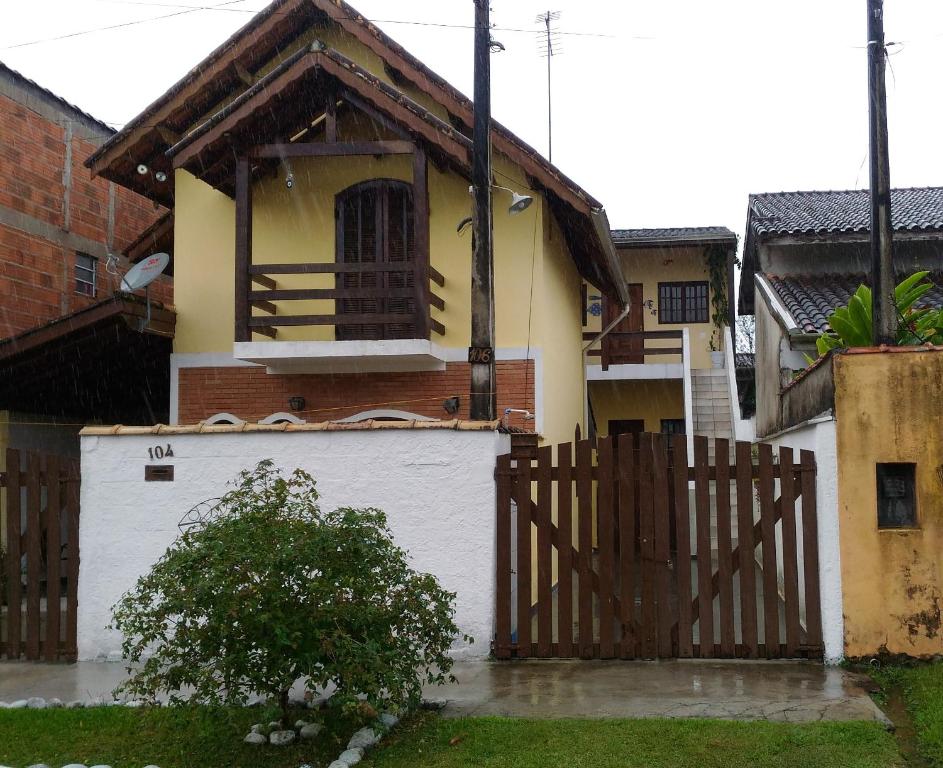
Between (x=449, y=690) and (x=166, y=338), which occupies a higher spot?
Answer: (x=166, y=338)

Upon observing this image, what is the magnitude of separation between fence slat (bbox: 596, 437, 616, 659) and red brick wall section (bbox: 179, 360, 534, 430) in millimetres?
4007

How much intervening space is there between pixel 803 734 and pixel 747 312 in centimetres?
1661

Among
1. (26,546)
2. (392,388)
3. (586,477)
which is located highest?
(392,388)

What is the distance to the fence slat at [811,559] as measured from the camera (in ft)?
22.8

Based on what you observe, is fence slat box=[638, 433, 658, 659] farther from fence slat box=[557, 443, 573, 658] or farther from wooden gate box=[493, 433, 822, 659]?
fence slat box=[557, 443, 573, 658]

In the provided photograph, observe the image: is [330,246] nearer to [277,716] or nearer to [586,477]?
[586,477]

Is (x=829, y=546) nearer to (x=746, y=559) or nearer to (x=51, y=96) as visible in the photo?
(x=746, y=559)

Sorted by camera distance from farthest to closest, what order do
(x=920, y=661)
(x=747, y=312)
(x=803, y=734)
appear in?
(x=747, y=312) < (x=920, y=661) < (x=803, y=734)

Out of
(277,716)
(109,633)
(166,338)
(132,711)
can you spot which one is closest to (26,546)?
(109,633)

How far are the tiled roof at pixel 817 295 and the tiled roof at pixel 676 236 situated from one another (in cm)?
489

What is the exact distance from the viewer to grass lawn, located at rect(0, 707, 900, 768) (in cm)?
497

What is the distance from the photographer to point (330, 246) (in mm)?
12031

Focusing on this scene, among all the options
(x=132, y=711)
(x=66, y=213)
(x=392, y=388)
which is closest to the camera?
(x=132, y=711)

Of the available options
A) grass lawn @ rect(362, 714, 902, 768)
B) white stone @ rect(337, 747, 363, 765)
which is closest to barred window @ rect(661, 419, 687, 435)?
grass lawn @ rect(362, 714, 902, 768)
